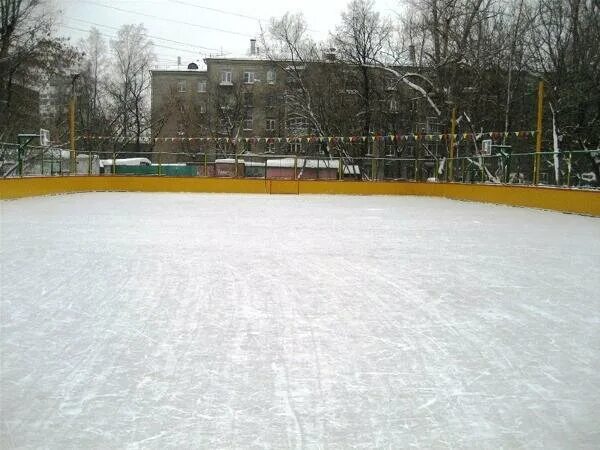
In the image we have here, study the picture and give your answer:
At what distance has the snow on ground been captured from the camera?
10.2 ft

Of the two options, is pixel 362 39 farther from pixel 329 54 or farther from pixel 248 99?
pixel 248 99

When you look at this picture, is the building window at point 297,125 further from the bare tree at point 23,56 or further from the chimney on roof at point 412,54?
the bare tree at point 23,56

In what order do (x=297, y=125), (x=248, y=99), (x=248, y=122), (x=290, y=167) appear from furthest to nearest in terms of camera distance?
(x=248, y=122) < (x=248, y=99) < (x=297, y=125) < (x=290, y=167)

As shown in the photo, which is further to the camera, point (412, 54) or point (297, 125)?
point (297, 125)

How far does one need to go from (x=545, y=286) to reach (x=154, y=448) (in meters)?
5.38

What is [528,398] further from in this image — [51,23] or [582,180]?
[51,23]

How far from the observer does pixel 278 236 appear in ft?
38.5

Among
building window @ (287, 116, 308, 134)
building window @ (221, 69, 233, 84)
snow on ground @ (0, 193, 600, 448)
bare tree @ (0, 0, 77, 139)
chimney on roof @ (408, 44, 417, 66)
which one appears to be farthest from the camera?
building window @ (221, 69, 233, 84)

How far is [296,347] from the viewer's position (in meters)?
4.48

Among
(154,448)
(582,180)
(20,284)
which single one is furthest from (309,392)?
(582,180)

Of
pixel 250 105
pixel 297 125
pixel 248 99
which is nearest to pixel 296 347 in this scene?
pixel 297 125

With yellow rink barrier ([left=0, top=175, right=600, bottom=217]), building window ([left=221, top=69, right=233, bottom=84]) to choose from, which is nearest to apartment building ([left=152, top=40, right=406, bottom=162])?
building window ([left=221, top=69, right=233, bottom=84])

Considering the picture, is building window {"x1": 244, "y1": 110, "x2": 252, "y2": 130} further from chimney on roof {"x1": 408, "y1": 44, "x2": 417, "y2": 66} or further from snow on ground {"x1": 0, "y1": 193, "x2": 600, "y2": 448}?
snow on ground {"x1": 0, "y1": 193, "x2": 600, "y2": 448}

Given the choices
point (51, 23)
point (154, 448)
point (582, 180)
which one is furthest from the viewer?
point (51, 23)
